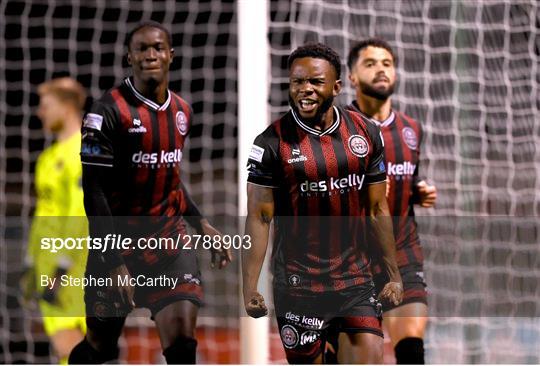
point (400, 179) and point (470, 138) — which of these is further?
point (470, 138)

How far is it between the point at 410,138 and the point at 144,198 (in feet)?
3.08

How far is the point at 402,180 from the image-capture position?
3.19 metres

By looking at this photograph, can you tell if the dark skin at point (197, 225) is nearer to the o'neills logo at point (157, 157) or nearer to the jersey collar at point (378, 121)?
the o'neills logo at point (157, 157)

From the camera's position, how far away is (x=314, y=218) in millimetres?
2711

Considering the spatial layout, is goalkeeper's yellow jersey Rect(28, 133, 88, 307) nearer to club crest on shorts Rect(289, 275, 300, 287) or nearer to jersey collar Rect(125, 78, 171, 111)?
jersey collar Rect(125, 78, 171, 111)

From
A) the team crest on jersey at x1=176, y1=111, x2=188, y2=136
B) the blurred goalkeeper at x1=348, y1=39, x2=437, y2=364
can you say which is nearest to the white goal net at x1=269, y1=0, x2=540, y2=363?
the blurred goalkeeper at x1=348, y1=39, x2=437, y2=364

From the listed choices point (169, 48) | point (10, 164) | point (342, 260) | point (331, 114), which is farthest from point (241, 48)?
point (10, 164)

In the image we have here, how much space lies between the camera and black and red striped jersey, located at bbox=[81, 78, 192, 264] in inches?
113

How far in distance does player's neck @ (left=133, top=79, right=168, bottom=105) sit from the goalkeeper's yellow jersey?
452 mm

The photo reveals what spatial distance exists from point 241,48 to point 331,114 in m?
0.83

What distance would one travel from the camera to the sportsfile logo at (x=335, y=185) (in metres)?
2.69

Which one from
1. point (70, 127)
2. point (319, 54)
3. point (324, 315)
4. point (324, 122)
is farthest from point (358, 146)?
point (70, 127)

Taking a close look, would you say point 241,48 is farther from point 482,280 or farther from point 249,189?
point 482,280

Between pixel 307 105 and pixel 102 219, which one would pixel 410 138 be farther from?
pixel 102 219
